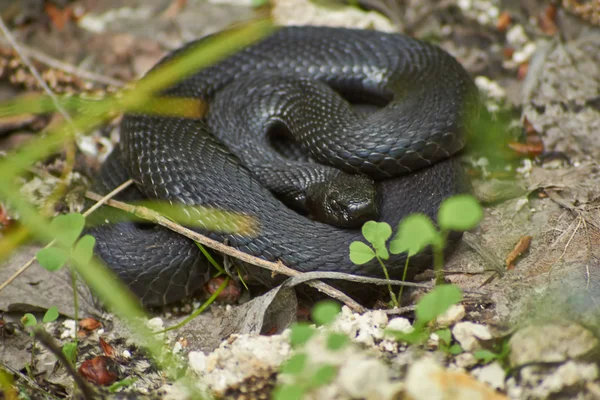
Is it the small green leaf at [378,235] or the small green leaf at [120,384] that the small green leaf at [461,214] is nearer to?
the small green leaf at [378,235]

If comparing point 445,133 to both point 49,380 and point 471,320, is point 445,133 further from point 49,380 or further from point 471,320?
point 49,380

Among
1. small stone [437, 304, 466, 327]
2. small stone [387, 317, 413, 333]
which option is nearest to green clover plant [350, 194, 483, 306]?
small stone [387, 317, 413, 333]

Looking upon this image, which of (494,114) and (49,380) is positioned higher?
(494,114)

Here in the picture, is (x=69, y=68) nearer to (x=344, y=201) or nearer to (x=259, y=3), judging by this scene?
(x=259, y=3)

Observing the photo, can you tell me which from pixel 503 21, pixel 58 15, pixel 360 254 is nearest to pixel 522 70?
pixel 503 21

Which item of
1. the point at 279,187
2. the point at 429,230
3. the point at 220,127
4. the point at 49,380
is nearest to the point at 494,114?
the point at 279,187

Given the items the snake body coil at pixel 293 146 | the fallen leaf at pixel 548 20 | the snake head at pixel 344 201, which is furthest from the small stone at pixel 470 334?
the fallen leaf at pixel 548 20
